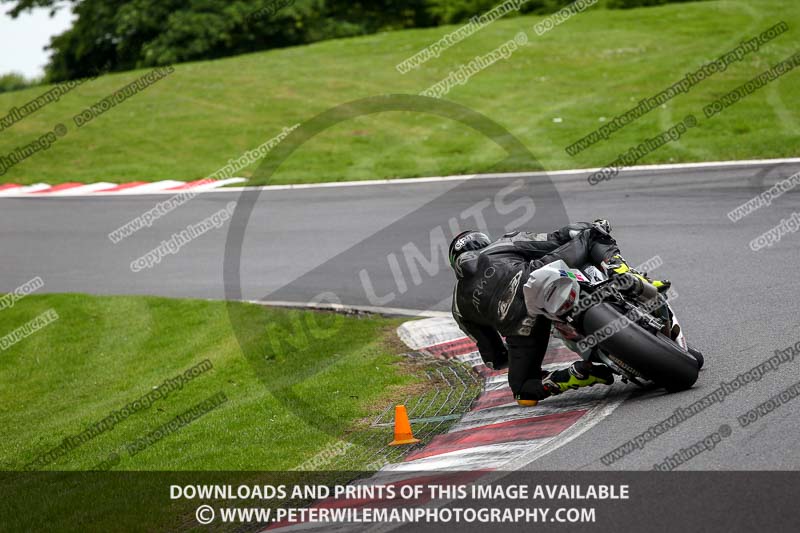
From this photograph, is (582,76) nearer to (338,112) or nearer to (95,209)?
(338,112)

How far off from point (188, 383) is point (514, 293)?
4.46m

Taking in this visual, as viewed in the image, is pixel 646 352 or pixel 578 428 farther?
pixel 646 352

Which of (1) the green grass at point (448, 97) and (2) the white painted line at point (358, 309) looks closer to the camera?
(2) the white painted line at point (358, 309)

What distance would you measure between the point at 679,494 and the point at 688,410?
134 centimetres

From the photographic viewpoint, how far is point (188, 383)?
32.6 ft

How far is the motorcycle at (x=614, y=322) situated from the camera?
6457 mm

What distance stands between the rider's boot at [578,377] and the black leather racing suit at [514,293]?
0.09 metres

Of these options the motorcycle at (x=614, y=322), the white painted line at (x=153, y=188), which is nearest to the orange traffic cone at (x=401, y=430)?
the motorcycle at (x=614, y=322)

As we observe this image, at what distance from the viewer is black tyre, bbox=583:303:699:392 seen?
253 inches

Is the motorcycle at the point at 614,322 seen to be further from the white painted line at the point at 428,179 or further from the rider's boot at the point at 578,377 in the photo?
the white painted line at the point at 428,179

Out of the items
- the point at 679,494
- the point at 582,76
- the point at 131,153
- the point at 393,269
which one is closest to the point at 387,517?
the point at 679,494

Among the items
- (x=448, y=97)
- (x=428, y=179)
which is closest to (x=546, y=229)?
(x=428, y=179)

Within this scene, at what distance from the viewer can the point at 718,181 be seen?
15.6m

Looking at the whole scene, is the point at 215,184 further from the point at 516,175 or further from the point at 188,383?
the point at 188,383
